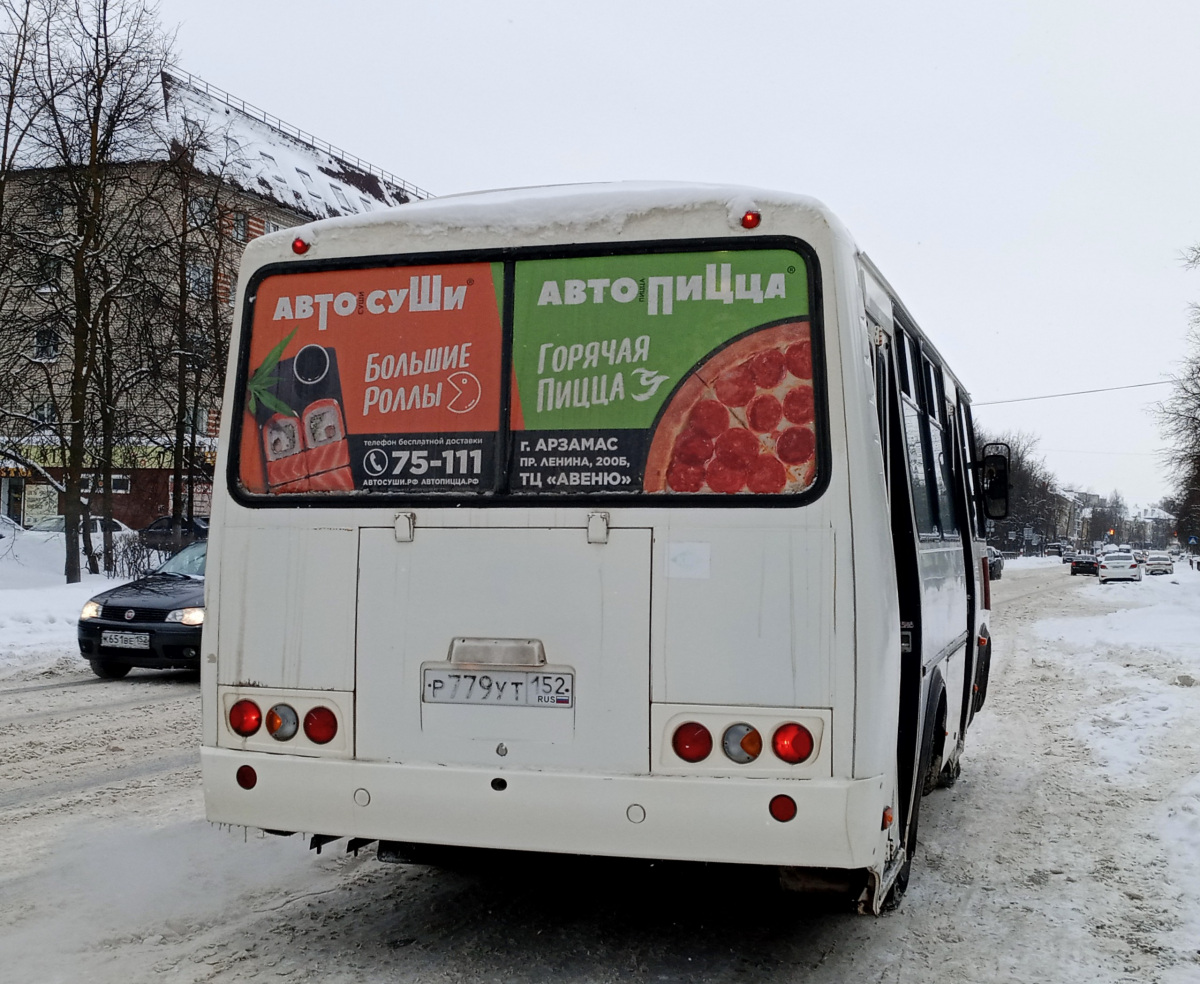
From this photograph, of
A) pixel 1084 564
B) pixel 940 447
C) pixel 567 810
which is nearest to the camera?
pixel 567 810

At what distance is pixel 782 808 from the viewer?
12.5 ft

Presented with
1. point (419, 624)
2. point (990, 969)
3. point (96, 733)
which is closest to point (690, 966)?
point (990, 969)

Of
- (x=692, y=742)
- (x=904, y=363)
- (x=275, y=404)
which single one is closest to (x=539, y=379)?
(x=275, y=404)

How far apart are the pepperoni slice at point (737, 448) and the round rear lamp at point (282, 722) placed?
1.67 m

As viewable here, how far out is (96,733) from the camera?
356 inches

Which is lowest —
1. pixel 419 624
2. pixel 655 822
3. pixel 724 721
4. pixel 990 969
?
pixel 990 969

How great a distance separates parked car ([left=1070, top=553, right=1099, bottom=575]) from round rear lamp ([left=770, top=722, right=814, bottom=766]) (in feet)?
220

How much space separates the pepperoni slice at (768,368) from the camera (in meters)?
4.00

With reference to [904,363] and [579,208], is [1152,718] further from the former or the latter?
[579,208]

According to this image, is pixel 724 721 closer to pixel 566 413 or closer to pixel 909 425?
pixel 566 413

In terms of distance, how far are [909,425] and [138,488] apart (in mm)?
33622

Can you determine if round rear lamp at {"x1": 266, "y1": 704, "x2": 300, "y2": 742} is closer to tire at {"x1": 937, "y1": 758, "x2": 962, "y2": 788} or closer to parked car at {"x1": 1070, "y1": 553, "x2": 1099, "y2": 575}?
tire at {"x1": 937, "y1": 758, "x2": 962, "y2": 788}

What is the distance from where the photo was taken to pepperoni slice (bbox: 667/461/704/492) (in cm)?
397

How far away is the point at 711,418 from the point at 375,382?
3.94 ft
